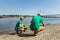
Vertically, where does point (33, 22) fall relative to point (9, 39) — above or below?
above

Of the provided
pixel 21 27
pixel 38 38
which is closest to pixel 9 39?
pixel 38 38

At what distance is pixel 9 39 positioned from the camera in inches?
417

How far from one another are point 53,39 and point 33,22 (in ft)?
5.52

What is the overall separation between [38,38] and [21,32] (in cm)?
254

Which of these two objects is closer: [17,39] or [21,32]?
[17,39]

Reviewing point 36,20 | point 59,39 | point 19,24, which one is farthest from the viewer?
point 19,24

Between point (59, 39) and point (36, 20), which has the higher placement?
point (36, 20)

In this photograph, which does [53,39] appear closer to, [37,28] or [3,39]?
[37,28]

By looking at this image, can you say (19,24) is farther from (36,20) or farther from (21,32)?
(36,20)

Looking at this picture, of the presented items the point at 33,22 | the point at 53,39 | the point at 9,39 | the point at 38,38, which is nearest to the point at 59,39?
the point at 53,39

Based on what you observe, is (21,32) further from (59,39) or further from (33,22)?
(59,39)

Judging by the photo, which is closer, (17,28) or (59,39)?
(59,39)

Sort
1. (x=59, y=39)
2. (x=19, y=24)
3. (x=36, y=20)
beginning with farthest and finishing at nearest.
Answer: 1. (x=19, y=24)
2. (x=36, y=20)
3. (x=59, y=39)

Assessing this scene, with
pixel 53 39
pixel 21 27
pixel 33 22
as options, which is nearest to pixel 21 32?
pixel 21 27
